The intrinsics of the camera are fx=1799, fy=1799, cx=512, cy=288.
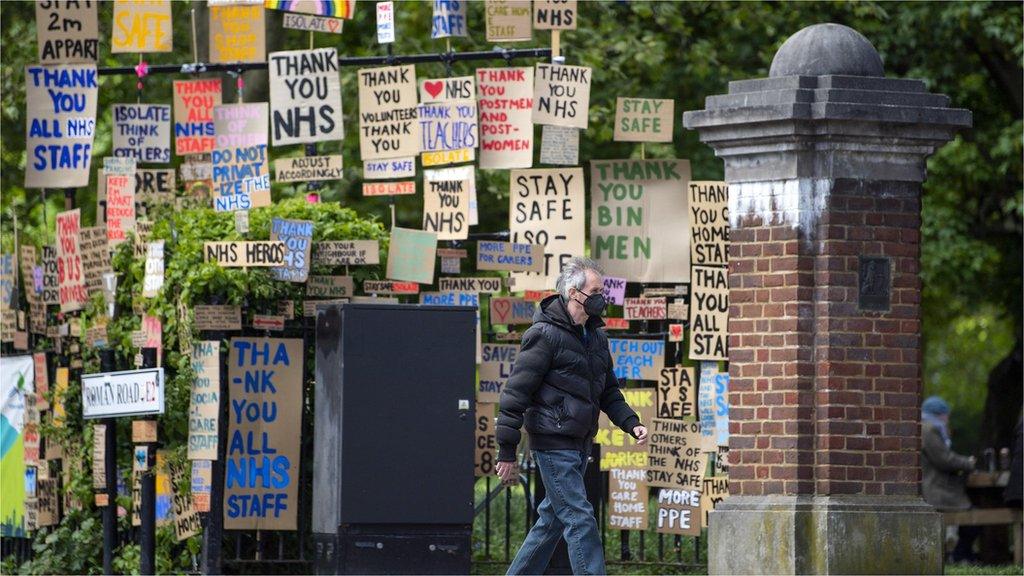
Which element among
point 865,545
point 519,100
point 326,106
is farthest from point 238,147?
point 865,545

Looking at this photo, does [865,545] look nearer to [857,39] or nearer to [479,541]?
[857,39]

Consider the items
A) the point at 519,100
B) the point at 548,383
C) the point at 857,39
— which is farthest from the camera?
the point at 519,100

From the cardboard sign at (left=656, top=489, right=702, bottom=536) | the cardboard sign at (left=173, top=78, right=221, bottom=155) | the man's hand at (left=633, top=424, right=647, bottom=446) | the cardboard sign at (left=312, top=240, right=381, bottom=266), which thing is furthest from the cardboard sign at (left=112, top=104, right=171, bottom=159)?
the man's hand at (left=633, top=424, right=647, bottom=446)

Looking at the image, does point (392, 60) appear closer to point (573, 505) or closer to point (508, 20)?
point (508, 20)

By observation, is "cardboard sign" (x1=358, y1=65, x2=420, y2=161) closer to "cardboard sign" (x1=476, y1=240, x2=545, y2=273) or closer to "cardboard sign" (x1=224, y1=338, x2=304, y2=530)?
"cardboard sign" (x1=476, y1=240, x2=545, y2=273)

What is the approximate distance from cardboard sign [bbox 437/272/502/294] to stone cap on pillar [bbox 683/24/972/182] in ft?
11.2

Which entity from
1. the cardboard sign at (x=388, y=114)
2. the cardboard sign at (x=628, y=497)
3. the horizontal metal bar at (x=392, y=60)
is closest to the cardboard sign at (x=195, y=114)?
the horizontal metal bar at (x=392, y=60)

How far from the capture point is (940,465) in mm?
15914

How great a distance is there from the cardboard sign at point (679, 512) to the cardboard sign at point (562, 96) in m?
2.78

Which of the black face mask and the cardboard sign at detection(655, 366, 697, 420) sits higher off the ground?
the black face mask

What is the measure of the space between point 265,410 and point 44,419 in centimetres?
224

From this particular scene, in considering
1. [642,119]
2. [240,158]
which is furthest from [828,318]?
[240,158]

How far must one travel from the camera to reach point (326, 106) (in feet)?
45.0

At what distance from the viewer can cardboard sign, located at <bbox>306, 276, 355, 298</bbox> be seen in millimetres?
12500
